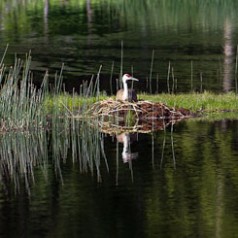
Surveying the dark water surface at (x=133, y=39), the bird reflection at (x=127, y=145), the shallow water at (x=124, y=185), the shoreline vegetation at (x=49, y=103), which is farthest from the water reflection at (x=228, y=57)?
the shallow water at (x=124, y=185)

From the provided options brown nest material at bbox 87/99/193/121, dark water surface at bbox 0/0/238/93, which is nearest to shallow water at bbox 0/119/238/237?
brown nest material at bbox 87/99/193/121

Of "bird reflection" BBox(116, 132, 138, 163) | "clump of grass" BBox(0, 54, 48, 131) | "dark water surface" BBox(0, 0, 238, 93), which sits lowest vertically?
"dark water surface" BBox(0, 0, 238, 93)

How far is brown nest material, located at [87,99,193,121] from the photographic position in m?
23.2

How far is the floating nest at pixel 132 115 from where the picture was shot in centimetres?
2294

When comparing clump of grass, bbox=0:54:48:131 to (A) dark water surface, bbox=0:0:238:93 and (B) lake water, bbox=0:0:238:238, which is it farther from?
(A) dark water surface, bbox=0:0:238:93

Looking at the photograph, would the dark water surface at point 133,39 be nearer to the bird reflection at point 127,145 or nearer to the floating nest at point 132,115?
the floating nest at point 132,115

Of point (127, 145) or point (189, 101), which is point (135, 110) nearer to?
point (189, 101)

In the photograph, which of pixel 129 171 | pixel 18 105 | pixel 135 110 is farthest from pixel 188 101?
pixel 129 171

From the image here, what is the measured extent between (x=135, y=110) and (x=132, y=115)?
0.49 feet

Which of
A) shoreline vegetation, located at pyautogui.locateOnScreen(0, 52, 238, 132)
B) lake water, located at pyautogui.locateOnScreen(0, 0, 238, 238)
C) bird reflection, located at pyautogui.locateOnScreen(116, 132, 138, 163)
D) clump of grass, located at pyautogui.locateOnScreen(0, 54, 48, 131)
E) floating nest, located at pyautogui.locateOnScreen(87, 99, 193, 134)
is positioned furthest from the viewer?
floating nest, located at pyautogui.locateOnScreen(87, 99, 193, 134)

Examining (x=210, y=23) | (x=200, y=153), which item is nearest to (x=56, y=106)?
(x=200, y=153)

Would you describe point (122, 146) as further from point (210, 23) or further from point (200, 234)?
point (210, 23)

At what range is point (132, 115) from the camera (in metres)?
23.3

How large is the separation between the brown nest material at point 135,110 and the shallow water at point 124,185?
0.95 m
